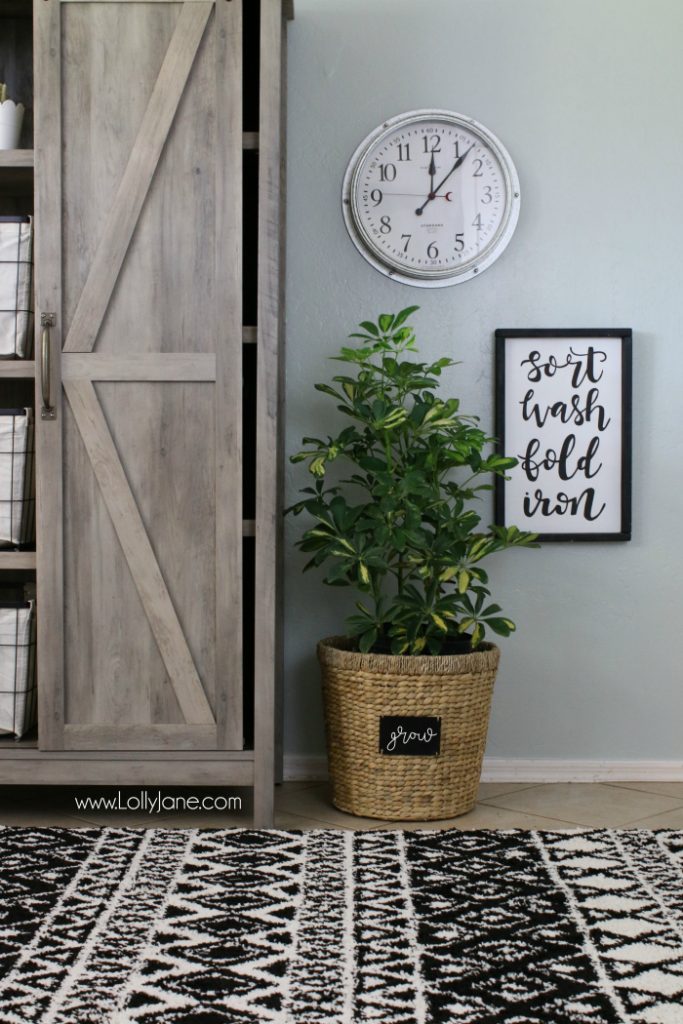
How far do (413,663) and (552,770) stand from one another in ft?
2.35

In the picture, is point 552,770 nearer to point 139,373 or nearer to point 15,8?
point 139,373

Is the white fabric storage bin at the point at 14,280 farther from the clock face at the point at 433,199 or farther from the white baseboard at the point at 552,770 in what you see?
the white baseboard at the point at 552,770

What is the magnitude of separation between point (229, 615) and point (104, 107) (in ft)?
3.87

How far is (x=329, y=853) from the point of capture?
241 centimetres

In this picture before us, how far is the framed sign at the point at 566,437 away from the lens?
307 centimetres

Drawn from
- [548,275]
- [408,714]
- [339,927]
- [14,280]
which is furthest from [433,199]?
[339,927]

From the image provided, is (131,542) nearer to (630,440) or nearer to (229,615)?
(229,615)

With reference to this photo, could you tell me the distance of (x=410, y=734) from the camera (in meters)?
2.67

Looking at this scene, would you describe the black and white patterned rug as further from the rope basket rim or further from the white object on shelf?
the white object on shelf

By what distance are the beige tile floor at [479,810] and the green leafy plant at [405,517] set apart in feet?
1.39

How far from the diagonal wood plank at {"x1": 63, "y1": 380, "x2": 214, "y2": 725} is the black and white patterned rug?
33 cm

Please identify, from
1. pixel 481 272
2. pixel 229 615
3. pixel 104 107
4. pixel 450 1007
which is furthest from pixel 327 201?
pixel 450 1007

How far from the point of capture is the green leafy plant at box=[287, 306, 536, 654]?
8.76ft

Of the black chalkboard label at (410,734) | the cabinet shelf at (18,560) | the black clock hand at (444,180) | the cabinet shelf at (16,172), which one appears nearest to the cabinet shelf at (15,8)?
the cabinet shelf at (16,172)
